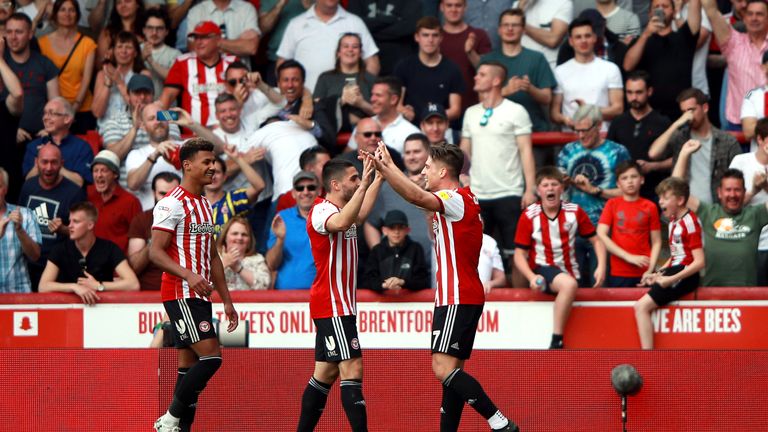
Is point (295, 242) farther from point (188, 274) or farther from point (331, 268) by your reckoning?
point (188, 274)

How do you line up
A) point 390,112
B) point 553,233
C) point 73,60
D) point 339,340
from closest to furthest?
1. point 339,340
2. point 553,233
3. point 390,112
4. point 73,60

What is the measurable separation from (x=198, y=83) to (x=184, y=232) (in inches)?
218

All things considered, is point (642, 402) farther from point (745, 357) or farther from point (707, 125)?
point (707, 125)

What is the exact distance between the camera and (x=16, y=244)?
1317 centimetres

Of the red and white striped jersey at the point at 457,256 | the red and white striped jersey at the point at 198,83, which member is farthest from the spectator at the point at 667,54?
the red and white striped jersey at the point at 457,256

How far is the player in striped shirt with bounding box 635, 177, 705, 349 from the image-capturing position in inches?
477

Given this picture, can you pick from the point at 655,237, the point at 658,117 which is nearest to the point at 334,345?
the point at 655,237

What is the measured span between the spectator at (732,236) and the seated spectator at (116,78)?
6.50 metres

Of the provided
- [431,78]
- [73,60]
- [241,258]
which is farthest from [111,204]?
[431,78]

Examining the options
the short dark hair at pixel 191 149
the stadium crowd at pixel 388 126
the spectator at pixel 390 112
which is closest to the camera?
the short dark hair at pixel 191 149

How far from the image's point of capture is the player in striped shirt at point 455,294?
9.20 metres

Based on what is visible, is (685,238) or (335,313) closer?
(335,313)

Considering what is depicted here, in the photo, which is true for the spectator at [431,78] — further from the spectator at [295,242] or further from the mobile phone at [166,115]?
the mobile phone at [166,115]

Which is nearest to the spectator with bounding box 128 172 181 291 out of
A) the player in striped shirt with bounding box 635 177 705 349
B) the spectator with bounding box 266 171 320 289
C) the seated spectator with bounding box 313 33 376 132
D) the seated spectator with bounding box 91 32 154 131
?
the spectator with bounding box 266 171 320 289
